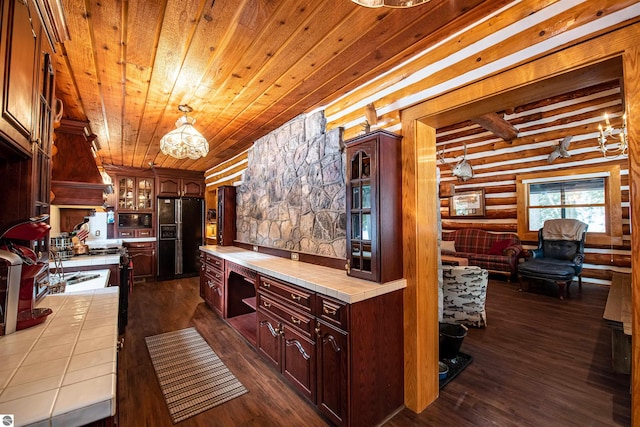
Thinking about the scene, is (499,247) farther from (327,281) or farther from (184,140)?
(184,140)

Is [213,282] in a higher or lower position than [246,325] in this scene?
higher

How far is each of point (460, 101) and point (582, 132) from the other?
558cm

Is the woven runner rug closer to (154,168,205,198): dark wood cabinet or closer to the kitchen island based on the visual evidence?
the kitchen island

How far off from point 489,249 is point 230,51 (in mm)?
6672

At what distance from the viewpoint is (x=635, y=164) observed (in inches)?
46.7

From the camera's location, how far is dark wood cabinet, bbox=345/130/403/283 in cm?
194

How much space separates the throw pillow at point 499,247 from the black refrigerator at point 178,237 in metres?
6.68

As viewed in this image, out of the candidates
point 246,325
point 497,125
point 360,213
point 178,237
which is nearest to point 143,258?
point 178,237

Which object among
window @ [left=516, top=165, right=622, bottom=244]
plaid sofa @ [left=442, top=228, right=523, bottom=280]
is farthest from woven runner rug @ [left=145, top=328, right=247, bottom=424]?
window @ [left=516, top=165, right=622, bottom=244]

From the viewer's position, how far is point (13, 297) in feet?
3.68

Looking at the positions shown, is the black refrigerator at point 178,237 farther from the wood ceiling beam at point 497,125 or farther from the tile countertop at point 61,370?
the wood ceiling beam at point 497,125

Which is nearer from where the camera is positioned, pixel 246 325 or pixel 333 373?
pixel 333 373

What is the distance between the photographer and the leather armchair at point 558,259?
4520mm

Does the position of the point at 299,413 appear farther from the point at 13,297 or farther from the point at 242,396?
the point at 13,297
